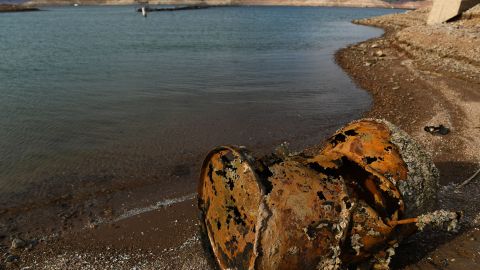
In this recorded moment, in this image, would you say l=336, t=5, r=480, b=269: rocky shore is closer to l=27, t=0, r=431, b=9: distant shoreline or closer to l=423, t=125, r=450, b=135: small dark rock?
l=423, t=125, r=450, b=135: small dark rock

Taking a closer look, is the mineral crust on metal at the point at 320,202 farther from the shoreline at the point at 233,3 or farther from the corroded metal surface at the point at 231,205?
the shoreline at the point at 233,3

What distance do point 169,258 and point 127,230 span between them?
3.95 ft

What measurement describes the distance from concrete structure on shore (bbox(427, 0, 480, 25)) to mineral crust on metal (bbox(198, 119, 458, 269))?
2982 cm

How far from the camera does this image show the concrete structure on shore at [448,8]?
27000 mm

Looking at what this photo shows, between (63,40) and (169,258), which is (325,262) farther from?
(63,40)

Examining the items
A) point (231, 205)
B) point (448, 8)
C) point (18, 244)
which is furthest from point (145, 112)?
point (448, 8)

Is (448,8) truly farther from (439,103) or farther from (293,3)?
(293,3)

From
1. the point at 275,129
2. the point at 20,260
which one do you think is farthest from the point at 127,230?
the point at 275,129

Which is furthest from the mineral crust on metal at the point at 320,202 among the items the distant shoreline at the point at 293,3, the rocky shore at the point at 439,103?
the distant shoreline at the point at 293,3

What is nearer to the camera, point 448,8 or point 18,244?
point 18,244

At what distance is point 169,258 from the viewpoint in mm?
4977

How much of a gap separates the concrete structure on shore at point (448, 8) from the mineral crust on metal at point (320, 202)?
97.8 ft

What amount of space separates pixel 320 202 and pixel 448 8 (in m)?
33.1

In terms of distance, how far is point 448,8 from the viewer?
28.7 m
